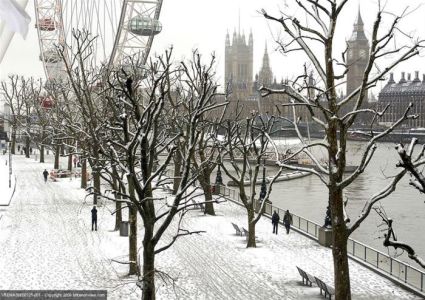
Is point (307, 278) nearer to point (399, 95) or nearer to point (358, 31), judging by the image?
point (399, 95)

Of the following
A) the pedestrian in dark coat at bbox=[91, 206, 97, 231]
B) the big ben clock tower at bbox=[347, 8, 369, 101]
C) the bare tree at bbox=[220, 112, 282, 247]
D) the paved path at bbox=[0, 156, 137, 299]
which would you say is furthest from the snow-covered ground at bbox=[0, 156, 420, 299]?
the big ben clock tower at bbox=[347, 8, 369, 101]

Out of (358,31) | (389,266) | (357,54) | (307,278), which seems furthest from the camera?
(357,54)

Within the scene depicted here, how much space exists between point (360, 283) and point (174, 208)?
7597mm

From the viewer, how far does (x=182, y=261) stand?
61.7 ft

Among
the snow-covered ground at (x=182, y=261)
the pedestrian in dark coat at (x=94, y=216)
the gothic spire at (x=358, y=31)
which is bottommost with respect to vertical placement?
the snow-covered ground at (x=182, y=261)

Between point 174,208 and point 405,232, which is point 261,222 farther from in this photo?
point 174,208

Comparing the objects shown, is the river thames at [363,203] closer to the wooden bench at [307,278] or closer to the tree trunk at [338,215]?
the wooden bench at [307,278]

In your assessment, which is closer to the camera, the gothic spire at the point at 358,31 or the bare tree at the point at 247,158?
the bare tree at the point at 247,158

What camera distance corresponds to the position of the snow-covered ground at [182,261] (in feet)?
52.6

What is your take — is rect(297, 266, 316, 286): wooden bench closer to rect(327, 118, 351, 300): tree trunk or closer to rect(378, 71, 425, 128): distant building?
rect(327, 118, 351, 300): tree trunk

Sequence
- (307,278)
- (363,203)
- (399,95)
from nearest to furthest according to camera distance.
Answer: (307,278) → (363,203) → (399,95)

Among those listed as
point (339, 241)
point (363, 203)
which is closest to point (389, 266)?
point (339, 241)

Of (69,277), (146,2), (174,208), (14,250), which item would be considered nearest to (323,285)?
(174,208)

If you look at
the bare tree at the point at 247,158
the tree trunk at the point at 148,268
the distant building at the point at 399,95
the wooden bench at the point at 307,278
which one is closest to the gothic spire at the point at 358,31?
the distant building at the point at 399,95
